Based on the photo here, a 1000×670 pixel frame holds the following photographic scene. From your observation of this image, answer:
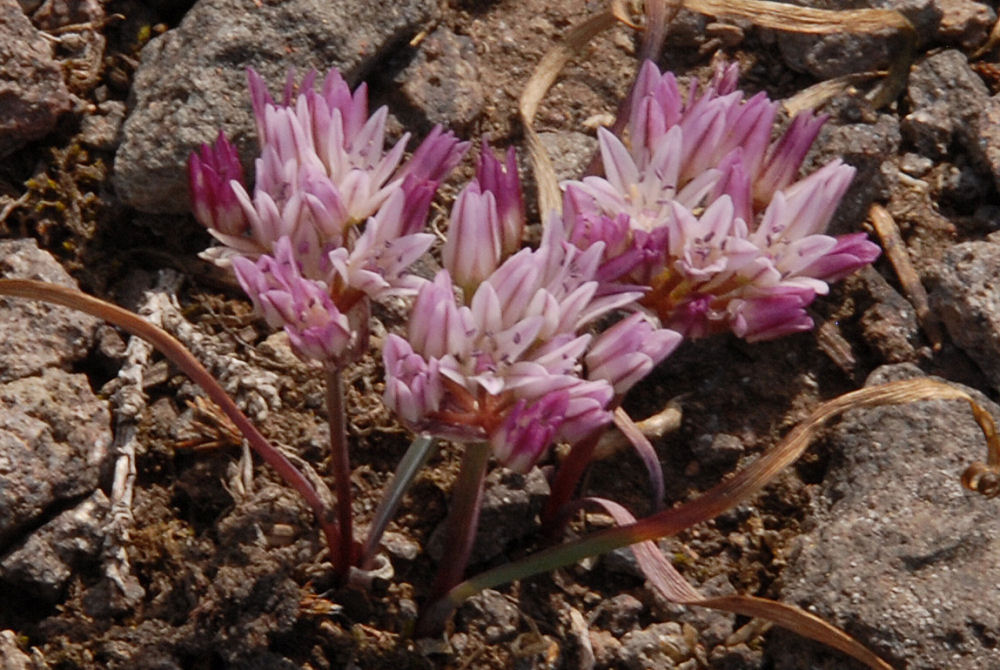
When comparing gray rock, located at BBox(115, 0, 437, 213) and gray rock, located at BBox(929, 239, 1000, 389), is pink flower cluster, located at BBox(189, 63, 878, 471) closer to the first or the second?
gray rock, located at BBox(115, 0, 437, 213)

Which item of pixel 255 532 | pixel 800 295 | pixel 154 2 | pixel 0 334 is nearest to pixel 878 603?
pixel 800 295

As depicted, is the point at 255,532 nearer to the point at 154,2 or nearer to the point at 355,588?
the point at 355,588

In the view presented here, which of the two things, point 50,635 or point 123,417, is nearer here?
point 50,635

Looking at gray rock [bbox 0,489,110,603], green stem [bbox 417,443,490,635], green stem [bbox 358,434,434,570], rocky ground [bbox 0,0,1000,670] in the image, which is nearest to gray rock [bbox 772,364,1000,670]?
rocky ground [bbox 0,0,1000,670]

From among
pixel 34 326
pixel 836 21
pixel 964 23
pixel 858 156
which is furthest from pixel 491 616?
pixel 964 23

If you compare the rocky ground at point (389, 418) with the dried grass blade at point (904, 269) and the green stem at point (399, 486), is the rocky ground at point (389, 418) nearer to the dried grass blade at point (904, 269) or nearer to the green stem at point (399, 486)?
the dried grass blade at point (904, 269)

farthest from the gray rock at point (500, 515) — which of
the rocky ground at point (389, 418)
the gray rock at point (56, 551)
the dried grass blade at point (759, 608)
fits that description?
the gray rock at point (56, 551)

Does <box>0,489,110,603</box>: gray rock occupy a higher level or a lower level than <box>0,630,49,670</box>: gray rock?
higher

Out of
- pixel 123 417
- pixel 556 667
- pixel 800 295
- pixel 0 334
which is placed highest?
pixel 800 295
